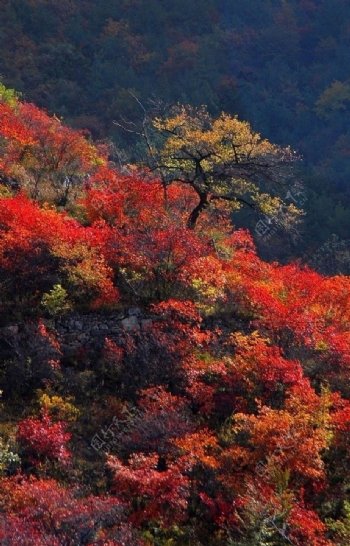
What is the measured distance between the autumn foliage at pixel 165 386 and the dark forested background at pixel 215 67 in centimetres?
3169

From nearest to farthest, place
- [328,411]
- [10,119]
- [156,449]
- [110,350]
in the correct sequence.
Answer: [156,449], [328,411], [110,350], [10,119]

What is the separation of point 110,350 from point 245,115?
176ft

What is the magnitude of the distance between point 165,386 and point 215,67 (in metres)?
58.2

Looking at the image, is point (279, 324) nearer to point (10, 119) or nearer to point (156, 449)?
point (156, 449)

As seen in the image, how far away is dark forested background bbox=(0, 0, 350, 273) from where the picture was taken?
56.9 metres

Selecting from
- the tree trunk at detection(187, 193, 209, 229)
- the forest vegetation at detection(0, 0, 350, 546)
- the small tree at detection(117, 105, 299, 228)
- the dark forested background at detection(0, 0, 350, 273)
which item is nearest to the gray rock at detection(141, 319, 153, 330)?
the forest vegetation at detection(0, 0, 350, 546)

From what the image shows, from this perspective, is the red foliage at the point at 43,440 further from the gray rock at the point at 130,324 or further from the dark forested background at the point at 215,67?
the dark forested background at the point at 215,67

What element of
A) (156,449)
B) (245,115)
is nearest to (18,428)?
(156,449)

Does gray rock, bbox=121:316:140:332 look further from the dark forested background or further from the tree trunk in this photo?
the dark forested background

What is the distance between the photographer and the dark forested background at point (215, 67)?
56.9 metres

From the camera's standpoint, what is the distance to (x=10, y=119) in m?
26.3

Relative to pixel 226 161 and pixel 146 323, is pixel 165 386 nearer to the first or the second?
pixel 146 323

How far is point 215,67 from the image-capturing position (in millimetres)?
66750

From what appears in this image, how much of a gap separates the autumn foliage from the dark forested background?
31691 mm
